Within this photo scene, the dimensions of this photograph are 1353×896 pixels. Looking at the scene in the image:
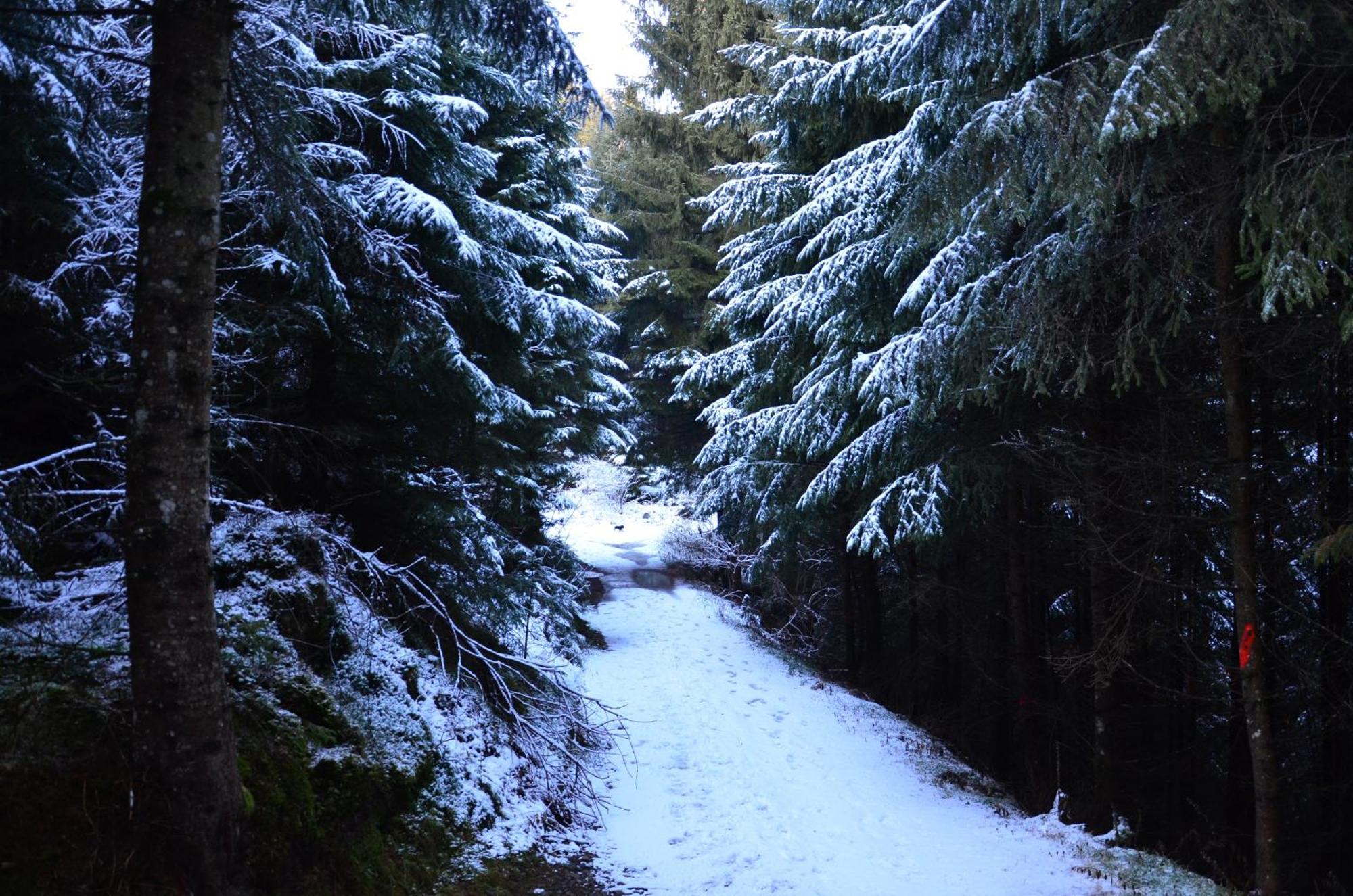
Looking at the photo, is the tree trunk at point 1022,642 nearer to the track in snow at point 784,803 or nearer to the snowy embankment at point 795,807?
the snowy embankment at point 795,807

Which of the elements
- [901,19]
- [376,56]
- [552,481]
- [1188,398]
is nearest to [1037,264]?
[1188,398]

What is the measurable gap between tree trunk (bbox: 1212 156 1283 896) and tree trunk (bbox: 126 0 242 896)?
680 centimetres

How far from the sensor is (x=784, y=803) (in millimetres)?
8891

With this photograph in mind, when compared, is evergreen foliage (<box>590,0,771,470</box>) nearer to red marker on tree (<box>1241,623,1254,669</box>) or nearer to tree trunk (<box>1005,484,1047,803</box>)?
tree trunk (<box>1005,484,1047,803</box>)

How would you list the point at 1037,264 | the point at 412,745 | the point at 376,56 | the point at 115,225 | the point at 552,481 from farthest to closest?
the point at 552,481 < the point at 376,56 < the point at 1037,264 < the point at 412,745 < the point at 115,225

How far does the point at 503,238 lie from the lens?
31.1ft

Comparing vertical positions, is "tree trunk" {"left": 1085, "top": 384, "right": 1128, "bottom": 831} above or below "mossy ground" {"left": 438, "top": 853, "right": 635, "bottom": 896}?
above

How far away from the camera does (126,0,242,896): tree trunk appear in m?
3.58

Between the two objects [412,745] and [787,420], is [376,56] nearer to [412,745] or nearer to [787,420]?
[412,745]

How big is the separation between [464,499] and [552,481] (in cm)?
606

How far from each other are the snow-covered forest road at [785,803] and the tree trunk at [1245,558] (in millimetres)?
1380

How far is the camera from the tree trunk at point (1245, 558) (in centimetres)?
613

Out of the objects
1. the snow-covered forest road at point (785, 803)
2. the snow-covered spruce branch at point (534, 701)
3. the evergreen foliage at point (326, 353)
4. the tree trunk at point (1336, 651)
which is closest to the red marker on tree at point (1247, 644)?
the tree trunk at point (1336, 651)

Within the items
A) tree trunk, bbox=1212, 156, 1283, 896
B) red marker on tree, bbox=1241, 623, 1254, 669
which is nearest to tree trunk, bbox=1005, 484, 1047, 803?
tree trunk, bbox=1212, 156, 1283, 896
